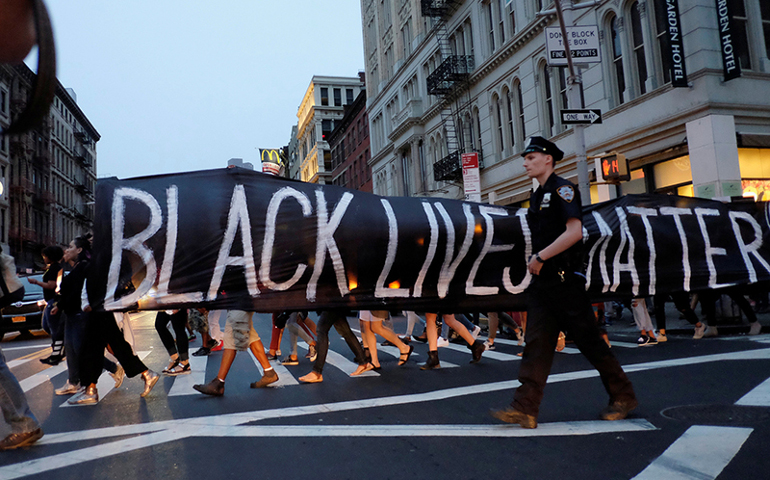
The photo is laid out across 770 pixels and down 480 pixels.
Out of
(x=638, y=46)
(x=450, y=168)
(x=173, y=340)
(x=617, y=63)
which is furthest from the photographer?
(x=450, y=168)

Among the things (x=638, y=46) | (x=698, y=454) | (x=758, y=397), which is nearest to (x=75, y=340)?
(x=698, y=454)

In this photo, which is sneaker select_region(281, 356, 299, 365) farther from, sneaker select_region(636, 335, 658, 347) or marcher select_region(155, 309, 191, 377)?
sneaker select_region(636, 335, 658, 347)

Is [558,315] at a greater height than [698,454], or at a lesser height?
greater

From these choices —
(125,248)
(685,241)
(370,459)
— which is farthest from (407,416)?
(685,241)

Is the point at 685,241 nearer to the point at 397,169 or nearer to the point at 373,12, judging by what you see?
the point at 397,169

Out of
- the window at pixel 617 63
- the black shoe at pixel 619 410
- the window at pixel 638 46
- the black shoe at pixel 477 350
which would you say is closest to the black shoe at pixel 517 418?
the black shoe at pixel 619 410

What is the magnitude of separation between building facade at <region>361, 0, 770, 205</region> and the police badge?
10.4m

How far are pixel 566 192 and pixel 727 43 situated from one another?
14.8m

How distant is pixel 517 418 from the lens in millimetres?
4652

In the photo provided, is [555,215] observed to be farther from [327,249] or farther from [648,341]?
[648,341]

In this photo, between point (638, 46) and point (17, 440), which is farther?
point (638, 46)

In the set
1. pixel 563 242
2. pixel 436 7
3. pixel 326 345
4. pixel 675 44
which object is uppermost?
pixel 436 7

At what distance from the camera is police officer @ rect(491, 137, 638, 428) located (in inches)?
185

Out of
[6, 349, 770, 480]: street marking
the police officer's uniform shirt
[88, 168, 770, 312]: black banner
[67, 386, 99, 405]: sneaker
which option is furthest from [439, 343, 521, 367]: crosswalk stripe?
[67, 386, 99, 405]: sneaker
